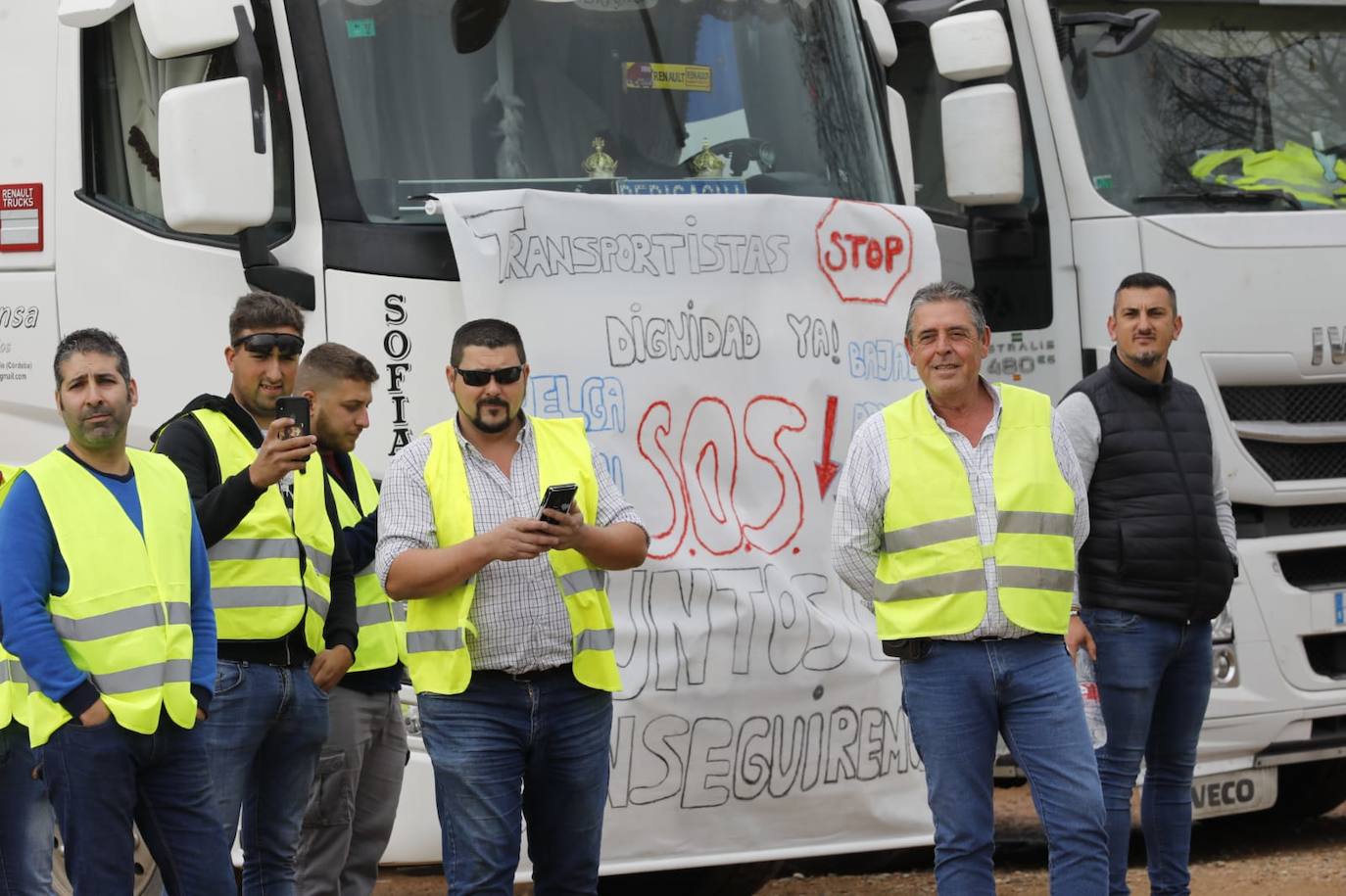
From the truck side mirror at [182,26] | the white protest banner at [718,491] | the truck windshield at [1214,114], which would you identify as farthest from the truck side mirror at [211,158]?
the truck windshield at [1214,114]

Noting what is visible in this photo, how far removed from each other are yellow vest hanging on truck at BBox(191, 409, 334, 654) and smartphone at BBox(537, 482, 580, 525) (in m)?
0.69

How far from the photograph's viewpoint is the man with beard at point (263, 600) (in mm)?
5133

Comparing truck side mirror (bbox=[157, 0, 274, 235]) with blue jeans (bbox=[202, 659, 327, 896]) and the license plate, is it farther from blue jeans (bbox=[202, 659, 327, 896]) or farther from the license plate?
the license plate

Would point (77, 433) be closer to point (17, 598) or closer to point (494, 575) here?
point (17, 598)

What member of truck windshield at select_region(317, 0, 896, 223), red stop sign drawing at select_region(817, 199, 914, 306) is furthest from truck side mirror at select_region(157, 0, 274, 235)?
red stop sign drawing at select_region(817, 199, 914, 306)

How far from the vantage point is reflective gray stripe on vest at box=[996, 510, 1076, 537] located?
17.2 feet

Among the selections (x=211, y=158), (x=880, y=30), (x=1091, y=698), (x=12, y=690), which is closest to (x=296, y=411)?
(x=12, y=690)

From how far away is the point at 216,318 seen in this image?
20.9 ft

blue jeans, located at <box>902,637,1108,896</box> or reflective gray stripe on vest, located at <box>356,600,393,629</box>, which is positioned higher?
reflective gray stripe on vest, located at <box>356,600,393,629</box>

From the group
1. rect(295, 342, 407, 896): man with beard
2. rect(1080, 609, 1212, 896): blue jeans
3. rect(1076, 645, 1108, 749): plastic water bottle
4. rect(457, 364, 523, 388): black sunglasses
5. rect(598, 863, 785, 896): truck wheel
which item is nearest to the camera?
rect(457, 364, 523, 388): black sunglasses

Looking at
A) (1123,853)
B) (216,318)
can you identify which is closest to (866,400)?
(1123,853)

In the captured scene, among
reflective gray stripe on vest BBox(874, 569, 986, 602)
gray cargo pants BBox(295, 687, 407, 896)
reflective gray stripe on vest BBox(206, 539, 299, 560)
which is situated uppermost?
reflective gray stripe on vest BBox(206, 539, 299, 560)

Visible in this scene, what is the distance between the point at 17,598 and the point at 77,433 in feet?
1.34

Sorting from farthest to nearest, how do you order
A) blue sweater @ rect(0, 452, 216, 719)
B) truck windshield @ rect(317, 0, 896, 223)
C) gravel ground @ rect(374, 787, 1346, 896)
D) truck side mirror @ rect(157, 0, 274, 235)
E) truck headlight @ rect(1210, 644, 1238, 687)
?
truck headlight @ rect(1210, 644, 1238, 687) → gravel ground @ rect(374, 787, 1346, 896) → truck windshield @ rect(317, 0, 896, 223) → truck side mirror @ rect(157, 0, 274, 235) → blue sweater @ rect(0, 452, 216, 719)
